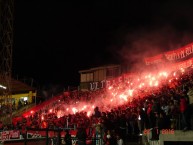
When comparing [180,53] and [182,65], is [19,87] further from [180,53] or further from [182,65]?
[182,65]

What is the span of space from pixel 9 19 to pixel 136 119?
1716 cm

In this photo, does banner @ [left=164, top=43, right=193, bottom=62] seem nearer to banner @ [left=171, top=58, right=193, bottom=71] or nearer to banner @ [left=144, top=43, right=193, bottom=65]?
banner @ [left=144, top=43, right=193, bottom=65]

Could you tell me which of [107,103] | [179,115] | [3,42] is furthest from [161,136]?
[3,42]

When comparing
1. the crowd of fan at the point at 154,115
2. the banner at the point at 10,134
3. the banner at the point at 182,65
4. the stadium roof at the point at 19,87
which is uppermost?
the stadium roof at the point at 19,87

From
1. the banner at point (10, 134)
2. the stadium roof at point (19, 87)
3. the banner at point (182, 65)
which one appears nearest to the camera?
the banner at point (10, 134)

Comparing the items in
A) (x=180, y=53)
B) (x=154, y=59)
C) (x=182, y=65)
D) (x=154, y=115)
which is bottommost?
(x=154, y=115)

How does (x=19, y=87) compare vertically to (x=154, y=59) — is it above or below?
below

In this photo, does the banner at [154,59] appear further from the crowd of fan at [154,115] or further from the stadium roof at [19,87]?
the stadium roof at [19,87]

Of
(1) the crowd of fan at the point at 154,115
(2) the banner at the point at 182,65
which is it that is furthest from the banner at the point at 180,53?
(1) the crowd of fan at the point at 154,115

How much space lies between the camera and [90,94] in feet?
95.9

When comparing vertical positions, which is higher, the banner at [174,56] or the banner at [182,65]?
the banner at [174,56]

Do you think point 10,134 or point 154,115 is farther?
point 154,115

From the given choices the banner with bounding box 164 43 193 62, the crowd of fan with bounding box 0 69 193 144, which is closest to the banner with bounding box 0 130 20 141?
the crowd of fan with bounding box 0 69 193 144

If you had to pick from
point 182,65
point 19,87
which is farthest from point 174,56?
point 19,87
